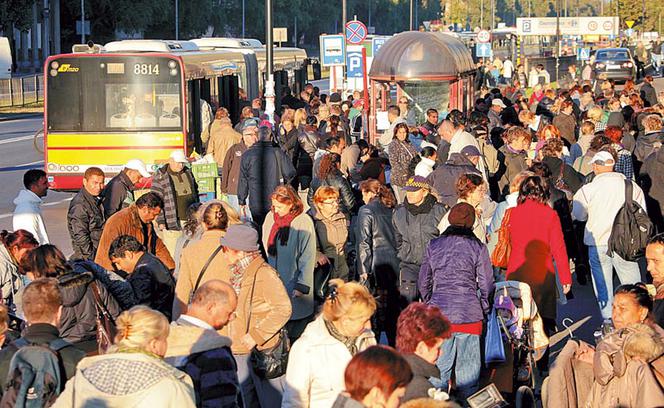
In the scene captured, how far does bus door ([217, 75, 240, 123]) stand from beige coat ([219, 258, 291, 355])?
1857 centimetres

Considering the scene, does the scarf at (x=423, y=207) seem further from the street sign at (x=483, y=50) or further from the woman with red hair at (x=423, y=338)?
the street sign at (x=483, y=50)

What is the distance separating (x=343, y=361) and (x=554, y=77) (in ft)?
182

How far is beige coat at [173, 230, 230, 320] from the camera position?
8711 millimetres

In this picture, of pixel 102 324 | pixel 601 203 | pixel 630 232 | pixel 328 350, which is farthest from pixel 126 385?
pixel 601 203

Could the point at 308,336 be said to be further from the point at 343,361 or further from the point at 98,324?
the point at 98,324

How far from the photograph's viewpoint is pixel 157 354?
19.5 ft

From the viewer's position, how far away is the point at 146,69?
2150 cm

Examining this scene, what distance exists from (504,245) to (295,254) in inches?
70.7

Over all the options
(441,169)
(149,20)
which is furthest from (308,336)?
(149,20)

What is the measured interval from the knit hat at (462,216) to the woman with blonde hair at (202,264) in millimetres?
1592

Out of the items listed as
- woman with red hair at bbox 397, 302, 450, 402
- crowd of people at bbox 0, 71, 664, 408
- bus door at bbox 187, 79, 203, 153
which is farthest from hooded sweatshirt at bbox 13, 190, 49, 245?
bus door at bbox 187, 79, 203, 153

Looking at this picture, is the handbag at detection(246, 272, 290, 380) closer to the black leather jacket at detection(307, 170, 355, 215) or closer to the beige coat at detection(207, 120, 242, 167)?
the black leather jacket at detection(307, 170, 355, 215)

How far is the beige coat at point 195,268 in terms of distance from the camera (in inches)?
343

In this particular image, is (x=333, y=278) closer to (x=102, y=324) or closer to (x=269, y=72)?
(x=102, y=324)
